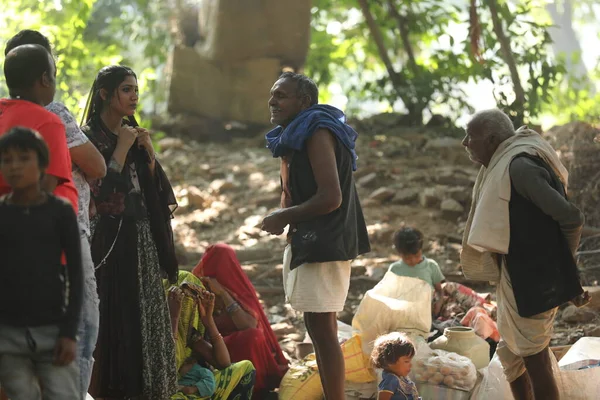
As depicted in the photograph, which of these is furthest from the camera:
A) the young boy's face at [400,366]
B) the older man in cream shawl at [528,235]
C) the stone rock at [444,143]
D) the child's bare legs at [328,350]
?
the stone rock at [444,143]

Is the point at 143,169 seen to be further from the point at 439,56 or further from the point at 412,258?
the point at 439,56

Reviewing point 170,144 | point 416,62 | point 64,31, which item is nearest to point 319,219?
point 64,31

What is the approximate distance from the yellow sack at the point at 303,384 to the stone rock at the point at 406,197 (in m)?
4.02

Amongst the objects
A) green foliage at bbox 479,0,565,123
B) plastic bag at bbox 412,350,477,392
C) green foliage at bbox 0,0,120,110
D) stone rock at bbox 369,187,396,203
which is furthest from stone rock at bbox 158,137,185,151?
plastic bag at bbox 412,350,477,392

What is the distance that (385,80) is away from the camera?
11.4 meters

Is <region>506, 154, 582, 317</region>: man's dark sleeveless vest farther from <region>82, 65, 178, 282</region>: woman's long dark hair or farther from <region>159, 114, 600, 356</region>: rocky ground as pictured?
<region>159, 114, 600, 356</region>: rocky ground

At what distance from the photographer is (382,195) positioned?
8.76 meters

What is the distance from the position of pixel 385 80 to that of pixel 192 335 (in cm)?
722

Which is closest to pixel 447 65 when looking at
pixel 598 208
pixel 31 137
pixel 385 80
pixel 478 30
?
pixel 385 80

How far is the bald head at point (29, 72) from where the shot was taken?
9.98 feet

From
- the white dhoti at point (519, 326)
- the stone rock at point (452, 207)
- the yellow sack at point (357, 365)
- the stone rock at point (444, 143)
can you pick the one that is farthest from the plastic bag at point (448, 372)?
the stone rock at point (444, 143)

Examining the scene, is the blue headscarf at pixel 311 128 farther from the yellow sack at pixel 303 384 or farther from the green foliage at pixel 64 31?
the green foliage at pixel 64 31

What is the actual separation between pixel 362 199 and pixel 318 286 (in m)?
5.13

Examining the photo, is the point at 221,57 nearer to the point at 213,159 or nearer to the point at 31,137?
the point at 213,159
